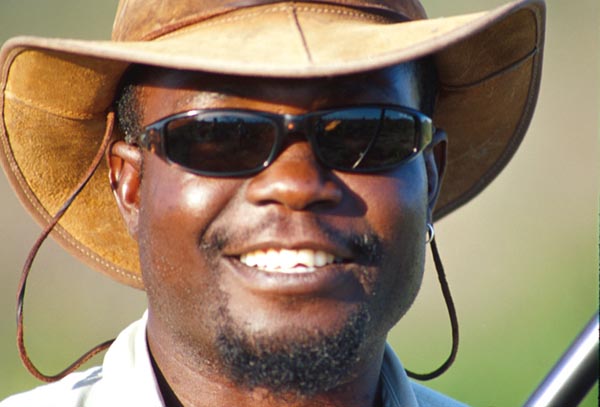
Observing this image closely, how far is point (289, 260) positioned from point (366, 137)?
344 mm

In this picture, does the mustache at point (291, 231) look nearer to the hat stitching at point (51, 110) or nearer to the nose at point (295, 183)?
the nose at point (295, 183)

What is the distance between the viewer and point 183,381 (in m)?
2.98

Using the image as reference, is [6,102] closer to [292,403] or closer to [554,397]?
[292,403]

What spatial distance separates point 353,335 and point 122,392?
1.92 ft

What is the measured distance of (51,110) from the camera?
3.17 meters

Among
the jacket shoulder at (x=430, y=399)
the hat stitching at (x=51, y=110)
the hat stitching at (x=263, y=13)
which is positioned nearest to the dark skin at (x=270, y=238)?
the hat stitching at (x=263, y=13)

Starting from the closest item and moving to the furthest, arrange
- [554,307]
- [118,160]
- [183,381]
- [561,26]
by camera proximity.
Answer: [183,381], [118,160], [554,307], [561,26]

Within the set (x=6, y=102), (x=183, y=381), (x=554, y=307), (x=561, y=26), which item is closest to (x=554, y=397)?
(x=183, y=381)

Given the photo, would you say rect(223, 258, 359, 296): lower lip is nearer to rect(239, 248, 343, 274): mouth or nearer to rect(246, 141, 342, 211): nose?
rect(239, 248, 343, 274): mouth

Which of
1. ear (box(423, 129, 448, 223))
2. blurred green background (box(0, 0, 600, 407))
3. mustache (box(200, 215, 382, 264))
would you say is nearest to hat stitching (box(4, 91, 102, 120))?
mustache (box(200, 215, 382, 264))

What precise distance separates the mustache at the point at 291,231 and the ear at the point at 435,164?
1.35ft

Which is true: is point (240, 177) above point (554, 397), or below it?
above

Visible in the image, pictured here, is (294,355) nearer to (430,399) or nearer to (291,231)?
(291,231)

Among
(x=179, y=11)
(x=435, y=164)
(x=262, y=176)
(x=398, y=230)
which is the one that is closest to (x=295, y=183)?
(x=262, y=176)
